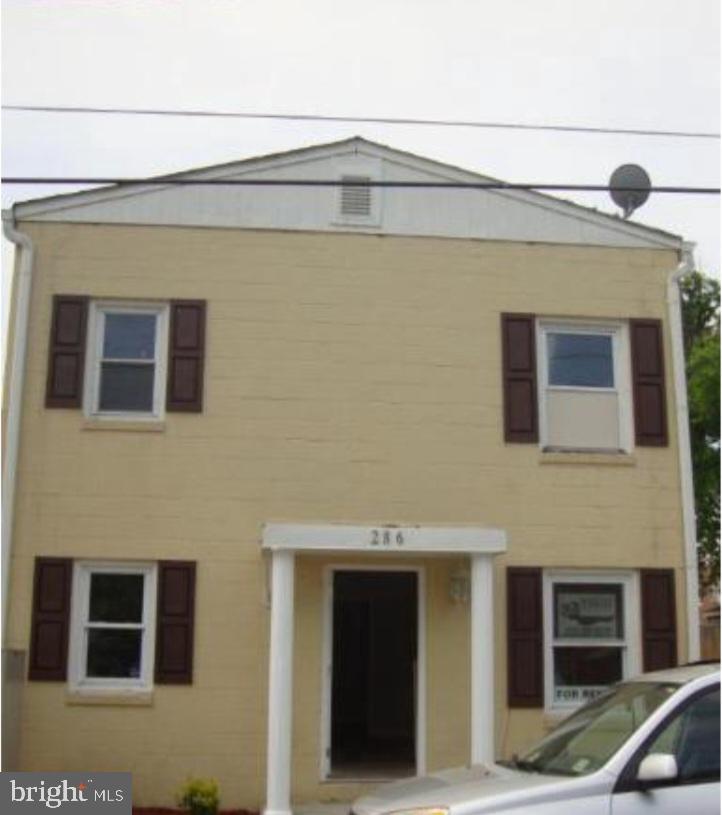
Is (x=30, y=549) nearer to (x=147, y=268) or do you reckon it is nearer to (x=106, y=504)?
(x=106, y=504)

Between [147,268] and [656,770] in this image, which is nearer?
[656,770]

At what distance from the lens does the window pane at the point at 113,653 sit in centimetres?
1179

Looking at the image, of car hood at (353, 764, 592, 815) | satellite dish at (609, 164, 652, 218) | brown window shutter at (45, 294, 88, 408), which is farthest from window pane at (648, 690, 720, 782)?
satellite dish at (609, 164, 652, 218)

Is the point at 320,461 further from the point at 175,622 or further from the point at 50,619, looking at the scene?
the point at 50,619

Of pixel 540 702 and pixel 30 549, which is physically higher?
pixel 30 549

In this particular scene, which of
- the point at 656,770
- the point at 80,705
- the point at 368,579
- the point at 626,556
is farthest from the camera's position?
the point at 368,579

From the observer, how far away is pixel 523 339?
502 inches

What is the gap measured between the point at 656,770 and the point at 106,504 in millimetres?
7390

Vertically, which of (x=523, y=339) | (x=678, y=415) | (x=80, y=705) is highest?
(x=523, y=339)

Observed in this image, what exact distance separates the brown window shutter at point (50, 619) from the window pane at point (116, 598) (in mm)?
287

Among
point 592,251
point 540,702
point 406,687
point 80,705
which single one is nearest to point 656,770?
point 540,702

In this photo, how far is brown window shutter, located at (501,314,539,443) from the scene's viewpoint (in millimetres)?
12508

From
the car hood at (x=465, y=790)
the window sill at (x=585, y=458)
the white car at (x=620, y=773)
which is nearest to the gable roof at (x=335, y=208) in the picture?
the window sill at (x=585, y=458)

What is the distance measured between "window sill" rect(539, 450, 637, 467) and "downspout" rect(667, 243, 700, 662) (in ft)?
1.99
